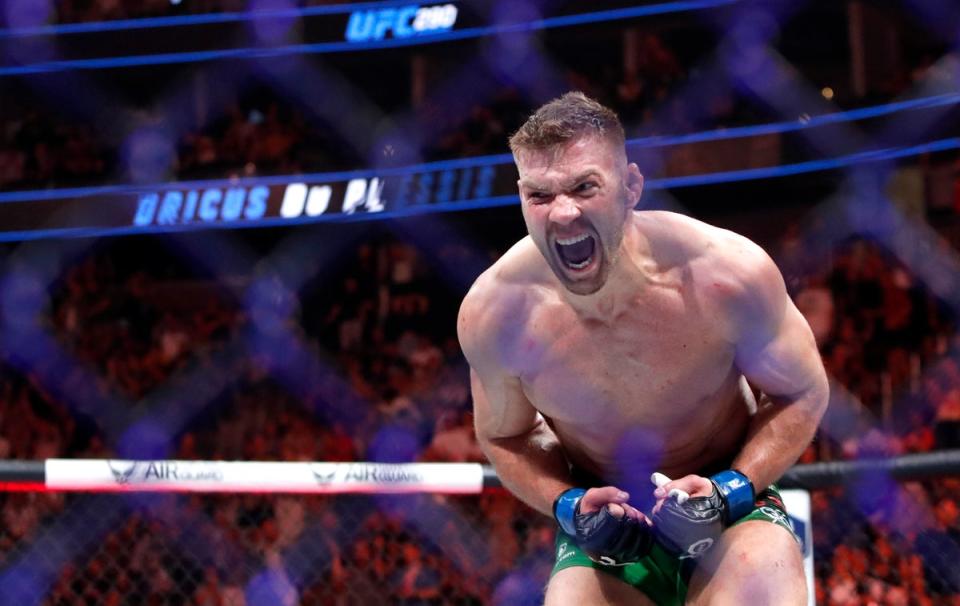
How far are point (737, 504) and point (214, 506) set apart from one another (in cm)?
192

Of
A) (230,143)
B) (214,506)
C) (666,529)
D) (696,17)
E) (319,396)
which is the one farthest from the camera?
(230,143)

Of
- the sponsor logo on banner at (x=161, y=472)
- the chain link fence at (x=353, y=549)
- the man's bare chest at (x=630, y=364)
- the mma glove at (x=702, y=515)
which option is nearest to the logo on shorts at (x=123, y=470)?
the sponsor logo on banner at (x=161, y=472)

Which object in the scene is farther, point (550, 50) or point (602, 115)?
point (550, 50)

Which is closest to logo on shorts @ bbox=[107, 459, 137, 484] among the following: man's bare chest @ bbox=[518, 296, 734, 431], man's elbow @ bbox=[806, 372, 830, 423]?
man's bare chest @ bbox=[518, 296, 734, 431]

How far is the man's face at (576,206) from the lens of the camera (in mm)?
1156

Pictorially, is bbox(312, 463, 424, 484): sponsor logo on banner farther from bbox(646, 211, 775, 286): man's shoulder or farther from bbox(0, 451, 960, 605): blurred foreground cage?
bbox(646, 211, 775, 286): man's shoulder

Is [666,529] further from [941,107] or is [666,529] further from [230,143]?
[230,143]

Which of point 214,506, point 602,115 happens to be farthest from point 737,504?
point 214,506

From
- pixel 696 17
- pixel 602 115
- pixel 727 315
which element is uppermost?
pixel 602 115

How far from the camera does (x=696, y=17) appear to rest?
143 inches

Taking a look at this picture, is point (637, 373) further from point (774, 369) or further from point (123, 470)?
point (123, 470)

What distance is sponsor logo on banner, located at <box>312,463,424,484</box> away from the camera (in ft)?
6.08

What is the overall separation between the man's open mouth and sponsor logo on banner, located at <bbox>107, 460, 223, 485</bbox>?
0.90m

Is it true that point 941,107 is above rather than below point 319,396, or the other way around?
above
